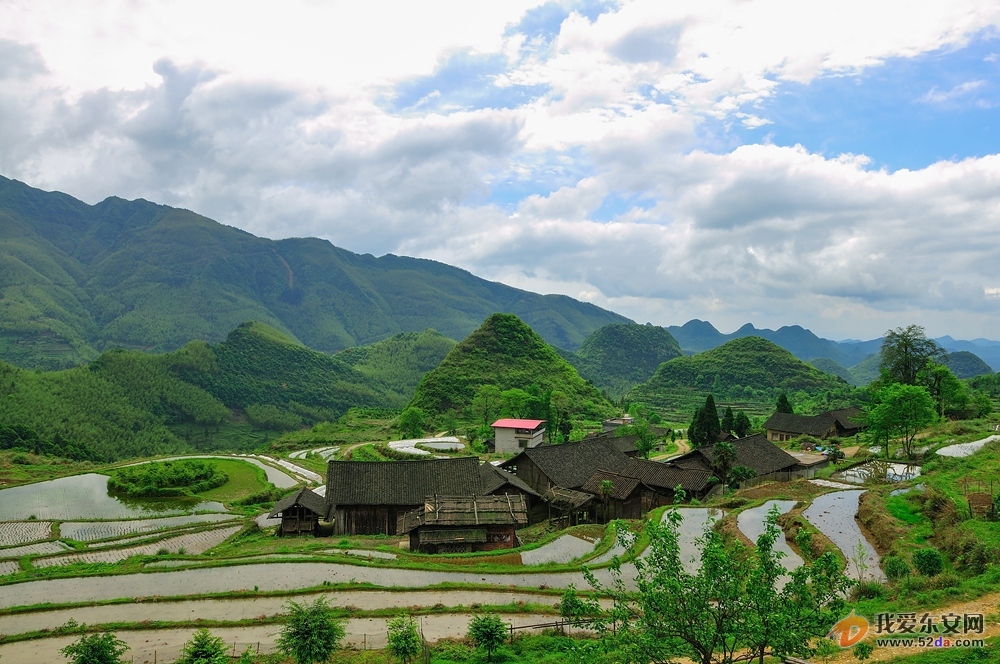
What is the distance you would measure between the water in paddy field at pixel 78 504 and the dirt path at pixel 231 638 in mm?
31847

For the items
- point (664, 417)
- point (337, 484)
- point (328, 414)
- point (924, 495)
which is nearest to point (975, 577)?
Result: point (924, 495)

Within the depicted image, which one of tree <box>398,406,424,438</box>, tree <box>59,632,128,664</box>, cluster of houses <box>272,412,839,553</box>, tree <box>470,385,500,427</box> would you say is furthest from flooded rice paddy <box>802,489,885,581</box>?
tree <box>398,406,424,438</box>

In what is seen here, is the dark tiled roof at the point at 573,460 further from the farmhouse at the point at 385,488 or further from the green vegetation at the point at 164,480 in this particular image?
the green vegetation at the point at 164,480

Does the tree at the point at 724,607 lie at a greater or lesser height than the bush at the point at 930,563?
greater

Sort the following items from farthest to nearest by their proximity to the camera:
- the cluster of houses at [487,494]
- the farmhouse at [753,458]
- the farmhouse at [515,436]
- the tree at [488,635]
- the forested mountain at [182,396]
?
the forested mountain at [182,396] < the farmhouse at [515,436] < the farmhouse at [753,458] < the cluster of houses at [487,494] < the tree at [488,635]

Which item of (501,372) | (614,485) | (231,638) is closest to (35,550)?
(231,638)

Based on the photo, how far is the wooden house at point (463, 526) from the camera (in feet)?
103

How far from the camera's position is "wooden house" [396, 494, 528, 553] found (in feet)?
103

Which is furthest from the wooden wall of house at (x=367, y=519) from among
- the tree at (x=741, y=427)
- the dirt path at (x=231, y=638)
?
the tree at (x=741, y=427)

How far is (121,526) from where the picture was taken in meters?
43.1

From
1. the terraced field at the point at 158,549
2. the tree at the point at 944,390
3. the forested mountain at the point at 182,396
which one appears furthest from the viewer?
the forested mountain at the point at 182,396

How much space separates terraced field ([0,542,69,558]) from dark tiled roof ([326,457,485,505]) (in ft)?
55.5

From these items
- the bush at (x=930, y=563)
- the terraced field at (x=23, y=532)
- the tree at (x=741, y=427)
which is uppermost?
A: the bush at (x=930, y=563)

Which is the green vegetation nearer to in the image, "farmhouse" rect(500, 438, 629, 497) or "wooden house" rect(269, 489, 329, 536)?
Result: "wooden house" rect(269, 489, 329, 536)
